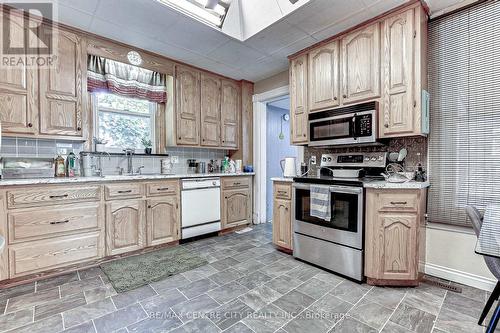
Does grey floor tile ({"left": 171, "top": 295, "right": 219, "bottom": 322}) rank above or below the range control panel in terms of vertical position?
below

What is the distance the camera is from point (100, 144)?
294cm

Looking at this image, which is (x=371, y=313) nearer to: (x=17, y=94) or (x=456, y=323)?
(x=456, y=323)

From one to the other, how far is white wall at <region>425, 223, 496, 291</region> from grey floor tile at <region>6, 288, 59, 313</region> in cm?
346

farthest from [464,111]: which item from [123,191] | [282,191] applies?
[123,191]

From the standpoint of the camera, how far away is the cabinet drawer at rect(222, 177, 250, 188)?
367 cm

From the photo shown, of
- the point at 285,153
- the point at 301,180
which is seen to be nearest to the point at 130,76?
the point at 301,180

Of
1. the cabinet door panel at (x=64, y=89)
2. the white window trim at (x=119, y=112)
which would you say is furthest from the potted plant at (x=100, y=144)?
the cabinet door panel at (x=64, y=89)

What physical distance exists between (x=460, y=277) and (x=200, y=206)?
9.73ft

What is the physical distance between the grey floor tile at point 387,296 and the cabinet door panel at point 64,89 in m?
3.39

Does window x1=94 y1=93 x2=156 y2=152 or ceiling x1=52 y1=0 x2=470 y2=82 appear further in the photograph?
window x1=94 y1=93 x2=156 y2=152

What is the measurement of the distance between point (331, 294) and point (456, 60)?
8.10 feet

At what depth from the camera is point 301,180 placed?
262 cm

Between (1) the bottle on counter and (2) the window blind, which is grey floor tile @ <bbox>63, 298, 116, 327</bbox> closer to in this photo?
(1) the bottle on counter

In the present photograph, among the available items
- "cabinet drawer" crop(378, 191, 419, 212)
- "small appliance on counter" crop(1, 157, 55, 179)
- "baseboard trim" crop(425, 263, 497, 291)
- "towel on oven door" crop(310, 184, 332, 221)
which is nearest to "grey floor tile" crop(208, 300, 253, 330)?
"towel on oven door" crop(310, 184, 332, 221)
